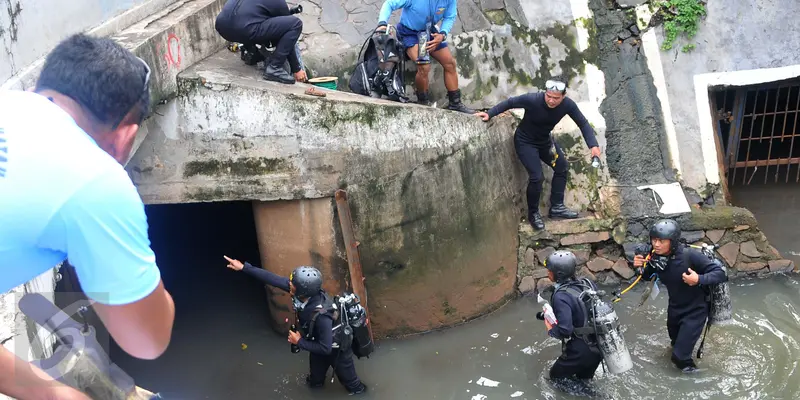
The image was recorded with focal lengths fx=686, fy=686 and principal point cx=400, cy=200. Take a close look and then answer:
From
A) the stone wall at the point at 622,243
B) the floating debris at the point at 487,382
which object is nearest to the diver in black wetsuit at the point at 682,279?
the stone wall at the point at 622,243

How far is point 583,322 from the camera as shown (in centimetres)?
607

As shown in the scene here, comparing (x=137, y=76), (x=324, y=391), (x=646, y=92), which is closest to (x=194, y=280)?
(x=324, y=391)

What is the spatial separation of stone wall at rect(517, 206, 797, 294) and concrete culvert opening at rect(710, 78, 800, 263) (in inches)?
26.5

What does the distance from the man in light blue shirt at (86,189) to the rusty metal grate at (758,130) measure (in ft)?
28.0

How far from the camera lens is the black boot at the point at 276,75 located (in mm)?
7254

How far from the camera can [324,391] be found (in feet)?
22.5

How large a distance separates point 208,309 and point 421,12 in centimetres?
432

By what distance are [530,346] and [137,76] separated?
6017 millimetres

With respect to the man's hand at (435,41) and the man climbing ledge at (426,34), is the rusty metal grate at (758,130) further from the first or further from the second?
the man's hand at (435,41)

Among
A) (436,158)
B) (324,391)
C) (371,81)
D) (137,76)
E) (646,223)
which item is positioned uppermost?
(137,76)

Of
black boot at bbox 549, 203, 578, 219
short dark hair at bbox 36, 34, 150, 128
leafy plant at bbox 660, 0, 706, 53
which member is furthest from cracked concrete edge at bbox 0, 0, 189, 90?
leafy plant at bbox 660, 0, 706, 53

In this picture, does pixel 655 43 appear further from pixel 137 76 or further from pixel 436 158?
pixel 137 76

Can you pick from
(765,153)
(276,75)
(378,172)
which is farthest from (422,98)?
(765,153)

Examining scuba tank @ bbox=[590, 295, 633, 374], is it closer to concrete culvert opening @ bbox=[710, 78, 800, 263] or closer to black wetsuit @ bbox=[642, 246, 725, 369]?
black wetsuit @ bbox=[642, 246, 725, 369]
